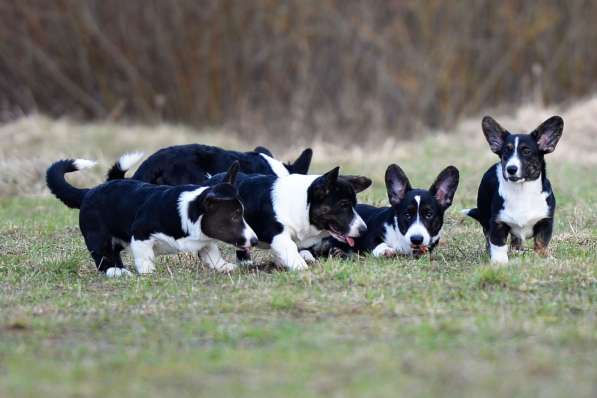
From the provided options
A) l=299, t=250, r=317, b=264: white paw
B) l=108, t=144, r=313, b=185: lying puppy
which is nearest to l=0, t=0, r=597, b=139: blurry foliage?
l=108, t=144, r=313, b=185: lying puppy

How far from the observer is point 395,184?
9.48m

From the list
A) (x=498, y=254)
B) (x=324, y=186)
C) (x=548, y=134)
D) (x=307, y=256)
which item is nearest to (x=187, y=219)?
(x=324, y=186)

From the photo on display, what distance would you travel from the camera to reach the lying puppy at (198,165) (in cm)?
1074

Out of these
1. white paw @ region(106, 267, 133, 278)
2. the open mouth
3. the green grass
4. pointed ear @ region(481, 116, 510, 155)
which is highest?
pointed ear @ region(481, 116, 510, 155)

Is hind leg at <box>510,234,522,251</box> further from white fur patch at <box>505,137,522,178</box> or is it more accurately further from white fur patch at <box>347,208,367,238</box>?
white fur patch at <box>347,208,367,238</box>

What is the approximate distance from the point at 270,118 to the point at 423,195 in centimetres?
1723

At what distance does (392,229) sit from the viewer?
9.33 m

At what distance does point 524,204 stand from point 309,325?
2559 millimetres

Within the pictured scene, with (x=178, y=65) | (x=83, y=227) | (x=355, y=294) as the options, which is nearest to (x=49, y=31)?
(x=178, y=65)

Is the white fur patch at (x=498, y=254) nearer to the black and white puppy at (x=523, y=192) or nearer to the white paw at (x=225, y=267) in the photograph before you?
the black and white puppy at (x=523, y=192)

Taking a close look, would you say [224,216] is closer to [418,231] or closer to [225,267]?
[225,267]

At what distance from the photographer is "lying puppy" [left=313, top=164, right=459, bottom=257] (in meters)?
9.07

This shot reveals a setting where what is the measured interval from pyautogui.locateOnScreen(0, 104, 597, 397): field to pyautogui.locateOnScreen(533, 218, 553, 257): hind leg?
0.77 feet

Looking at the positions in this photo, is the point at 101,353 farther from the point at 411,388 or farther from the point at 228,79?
the point at 228,79
